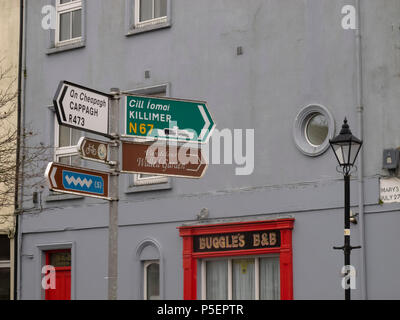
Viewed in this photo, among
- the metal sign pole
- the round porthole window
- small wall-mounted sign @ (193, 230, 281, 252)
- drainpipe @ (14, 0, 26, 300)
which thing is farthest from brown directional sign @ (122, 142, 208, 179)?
drainpipe @ (14, 0, 26, 300)

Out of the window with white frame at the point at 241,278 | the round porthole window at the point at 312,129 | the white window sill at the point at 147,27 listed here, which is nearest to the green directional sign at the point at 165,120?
the round porthole window at the point at 312,129

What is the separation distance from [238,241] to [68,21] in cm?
668

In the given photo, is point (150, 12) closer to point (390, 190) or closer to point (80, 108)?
point (390, 190)

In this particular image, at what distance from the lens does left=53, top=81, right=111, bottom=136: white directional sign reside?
950 cm

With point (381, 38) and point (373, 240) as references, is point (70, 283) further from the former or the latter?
point (381, 38)

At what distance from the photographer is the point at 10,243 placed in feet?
69.1

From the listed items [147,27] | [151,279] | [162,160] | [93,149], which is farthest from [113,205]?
[147,27]

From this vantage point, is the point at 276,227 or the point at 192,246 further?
the point at 192,246

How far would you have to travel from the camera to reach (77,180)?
959 centimetres

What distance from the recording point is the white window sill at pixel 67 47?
799 inches

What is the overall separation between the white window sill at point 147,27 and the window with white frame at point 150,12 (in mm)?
82

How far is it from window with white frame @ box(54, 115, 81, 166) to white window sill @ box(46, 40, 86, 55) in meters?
1.59
